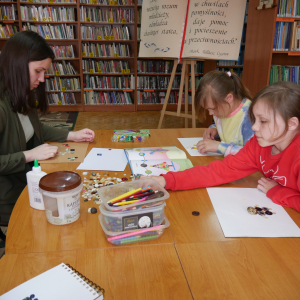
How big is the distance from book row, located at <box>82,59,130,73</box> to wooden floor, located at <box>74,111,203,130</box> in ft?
2.64

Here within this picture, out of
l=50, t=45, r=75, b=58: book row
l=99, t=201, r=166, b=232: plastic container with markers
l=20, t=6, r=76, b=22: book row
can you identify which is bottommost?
l=99, t=201, r=166, b=232: plastic container with markers

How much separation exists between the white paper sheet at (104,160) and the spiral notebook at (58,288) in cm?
64

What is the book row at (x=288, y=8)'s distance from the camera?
2.79m

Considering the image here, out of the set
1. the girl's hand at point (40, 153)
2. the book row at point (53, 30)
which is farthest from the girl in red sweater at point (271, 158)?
the book row at point (53, 30)

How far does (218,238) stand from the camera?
79 centimetres

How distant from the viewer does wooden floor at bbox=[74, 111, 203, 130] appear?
4.51m

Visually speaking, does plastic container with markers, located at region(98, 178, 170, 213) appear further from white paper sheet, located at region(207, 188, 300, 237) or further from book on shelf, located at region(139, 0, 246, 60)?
book on shelf, located at region(139, 0, 246, 60)

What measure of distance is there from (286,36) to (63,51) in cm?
385

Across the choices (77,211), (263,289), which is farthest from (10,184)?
(263,289)

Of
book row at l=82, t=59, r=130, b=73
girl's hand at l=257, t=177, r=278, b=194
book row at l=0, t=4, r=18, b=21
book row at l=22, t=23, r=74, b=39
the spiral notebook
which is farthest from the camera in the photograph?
book row at l=82, t=59, r=130, b=73

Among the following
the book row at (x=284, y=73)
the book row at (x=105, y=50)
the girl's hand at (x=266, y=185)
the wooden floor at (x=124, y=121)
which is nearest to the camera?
the girl's hand at (x=266, y=185)

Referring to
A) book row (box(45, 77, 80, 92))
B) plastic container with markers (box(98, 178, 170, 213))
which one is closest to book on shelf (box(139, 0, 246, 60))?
plastic container with markers (box(98, 178, 170, 213))

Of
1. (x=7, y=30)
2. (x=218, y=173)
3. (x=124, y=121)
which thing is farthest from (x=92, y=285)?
(x=7, y=30)

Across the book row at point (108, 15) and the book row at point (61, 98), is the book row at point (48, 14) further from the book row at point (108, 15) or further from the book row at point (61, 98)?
the book row at point (61, 98)
